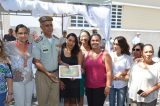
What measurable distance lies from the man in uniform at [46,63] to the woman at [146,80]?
128 centimetres

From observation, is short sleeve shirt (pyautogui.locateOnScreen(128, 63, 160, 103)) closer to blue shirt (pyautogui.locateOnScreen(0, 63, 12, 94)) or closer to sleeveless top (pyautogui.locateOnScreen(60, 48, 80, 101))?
sleeveless top (pyautogui.locateOnScreen(60, 48, 80, 101))

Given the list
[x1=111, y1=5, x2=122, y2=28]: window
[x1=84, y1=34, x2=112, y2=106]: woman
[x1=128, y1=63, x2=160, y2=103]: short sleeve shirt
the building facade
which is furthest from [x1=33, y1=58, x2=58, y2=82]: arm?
[x1=111, y1=5, x2=122, y2=28]: window

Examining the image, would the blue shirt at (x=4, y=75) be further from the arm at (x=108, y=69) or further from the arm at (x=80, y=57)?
the arm at (x=108, y=69)

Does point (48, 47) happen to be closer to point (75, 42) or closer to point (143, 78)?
point (75, 42)

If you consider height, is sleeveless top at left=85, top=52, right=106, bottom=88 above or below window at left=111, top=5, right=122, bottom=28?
below

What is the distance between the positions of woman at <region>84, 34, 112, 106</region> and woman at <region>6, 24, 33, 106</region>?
1.01 m

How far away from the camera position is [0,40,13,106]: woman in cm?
505

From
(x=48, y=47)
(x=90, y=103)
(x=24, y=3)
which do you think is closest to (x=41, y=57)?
(x=48, y=47)

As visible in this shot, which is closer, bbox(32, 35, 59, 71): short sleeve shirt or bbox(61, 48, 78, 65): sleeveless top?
bbox(32, 35, 59, 71): short sleeve shirt

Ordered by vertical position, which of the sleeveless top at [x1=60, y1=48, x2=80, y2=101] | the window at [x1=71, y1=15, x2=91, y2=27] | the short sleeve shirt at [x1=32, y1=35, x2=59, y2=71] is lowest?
the sleeveless top at [x1=60, y1=48, x2=80, y2=101]

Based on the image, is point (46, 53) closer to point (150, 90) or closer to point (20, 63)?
point (20, 63)

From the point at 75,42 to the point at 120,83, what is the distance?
4.14ft

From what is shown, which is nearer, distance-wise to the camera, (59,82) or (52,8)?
(59,82)

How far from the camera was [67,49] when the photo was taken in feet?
18.7
